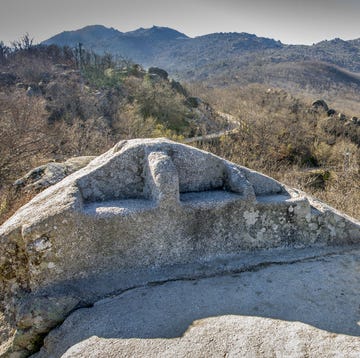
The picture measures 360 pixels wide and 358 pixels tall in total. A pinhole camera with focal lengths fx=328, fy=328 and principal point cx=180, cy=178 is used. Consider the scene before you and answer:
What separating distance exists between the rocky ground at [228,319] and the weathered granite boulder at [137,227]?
22 cm

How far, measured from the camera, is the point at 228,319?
9.07 feet

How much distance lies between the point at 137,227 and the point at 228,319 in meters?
1.20

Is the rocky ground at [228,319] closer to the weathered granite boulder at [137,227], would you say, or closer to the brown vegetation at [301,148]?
the weathered granite boulder at [137,227]

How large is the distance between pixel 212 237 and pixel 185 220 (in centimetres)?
39

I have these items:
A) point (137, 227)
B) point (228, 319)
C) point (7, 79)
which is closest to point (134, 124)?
point (7, 79)

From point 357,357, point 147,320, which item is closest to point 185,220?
point 147,320

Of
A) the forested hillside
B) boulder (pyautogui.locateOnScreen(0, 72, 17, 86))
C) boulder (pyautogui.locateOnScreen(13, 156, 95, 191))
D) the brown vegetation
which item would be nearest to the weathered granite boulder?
boulder (pyautogui.locateOnScreen(13, 156, 95, 191))

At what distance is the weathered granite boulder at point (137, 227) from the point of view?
3.04 m

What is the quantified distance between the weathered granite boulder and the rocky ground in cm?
22

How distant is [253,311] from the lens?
2902 millimetres

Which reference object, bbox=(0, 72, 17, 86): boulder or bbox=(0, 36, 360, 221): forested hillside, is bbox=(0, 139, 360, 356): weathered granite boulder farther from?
bbox=(0, 72, 17, 86): boulder

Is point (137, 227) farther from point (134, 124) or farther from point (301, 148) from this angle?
point (301, 148)

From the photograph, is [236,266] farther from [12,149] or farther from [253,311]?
[12,149]

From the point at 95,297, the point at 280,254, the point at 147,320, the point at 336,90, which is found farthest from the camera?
the point at 336,90
